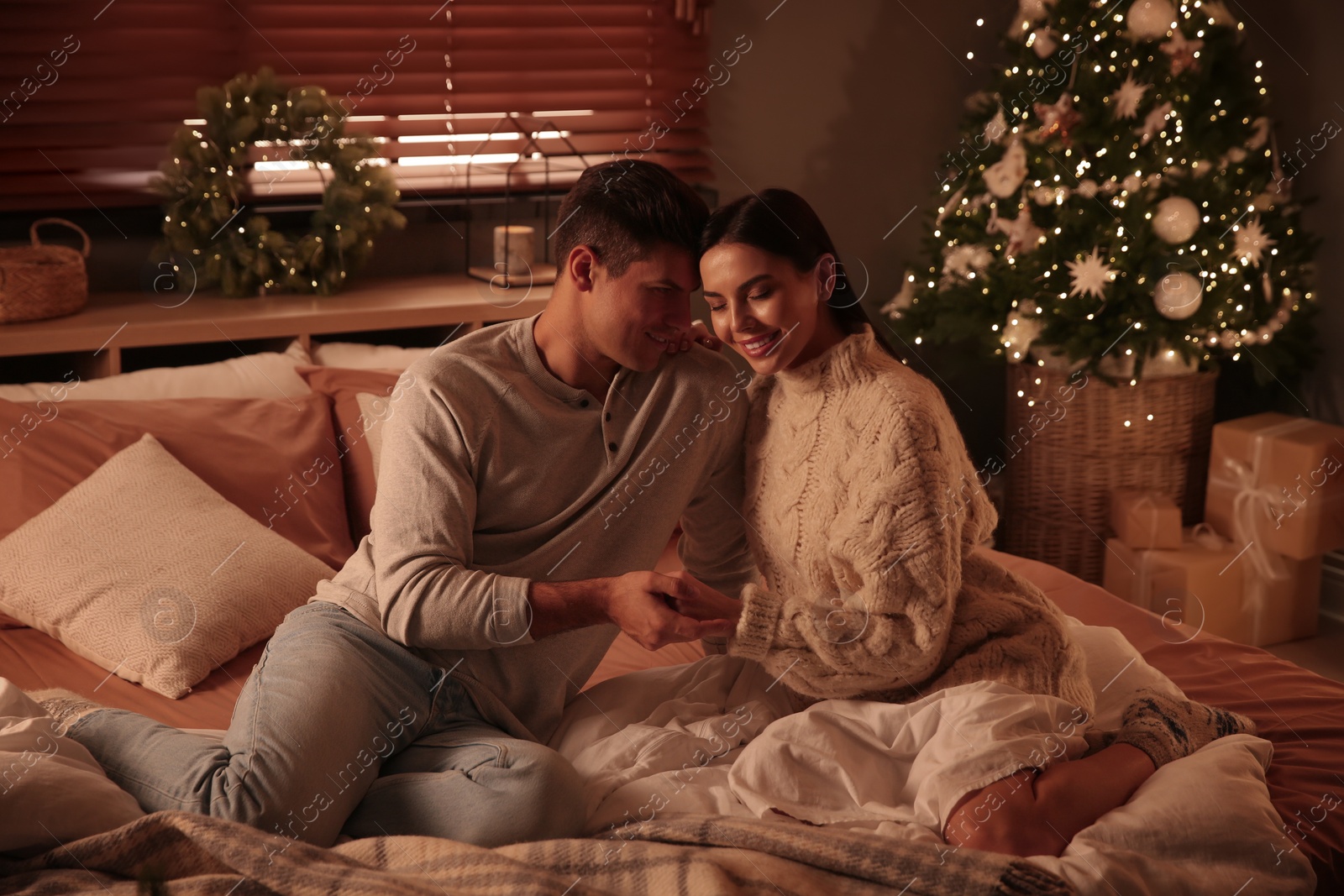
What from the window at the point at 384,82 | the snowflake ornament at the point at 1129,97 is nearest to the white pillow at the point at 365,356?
the window at the point at 384,82

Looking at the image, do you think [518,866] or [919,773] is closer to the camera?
[518,866]

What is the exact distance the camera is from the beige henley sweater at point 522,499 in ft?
5.15

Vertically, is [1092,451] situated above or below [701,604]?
below

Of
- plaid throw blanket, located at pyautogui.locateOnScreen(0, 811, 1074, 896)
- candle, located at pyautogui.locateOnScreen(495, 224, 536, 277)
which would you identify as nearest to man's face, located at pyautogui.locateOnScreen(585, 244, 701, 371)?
plaid throw blanket, located at pyautogui.locateOnScreen(0, 811, 1074, 896)

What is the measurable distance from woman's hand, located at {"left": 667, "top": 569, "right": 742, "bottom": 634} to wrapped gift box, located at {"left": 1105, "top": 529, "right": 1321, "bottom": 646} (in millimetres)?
1883

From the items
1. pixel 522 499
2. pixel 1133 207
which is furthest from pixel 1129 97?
pixel 522 499

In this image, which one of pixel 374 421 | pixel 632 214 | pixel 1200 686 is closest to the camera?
pixel 632 214

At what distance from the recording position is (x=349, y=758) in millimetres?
1494

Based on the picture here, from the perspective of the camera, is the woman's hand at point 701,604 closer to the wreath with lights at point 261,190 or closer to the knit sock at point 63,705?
the knit sock at point 63,705

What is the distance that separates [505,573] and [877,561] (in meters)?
0.53

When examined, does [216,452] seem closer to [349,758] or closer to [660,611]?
[349,758]

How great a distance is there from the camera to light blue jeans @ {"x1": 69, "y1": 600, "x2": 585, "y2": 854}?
142cm

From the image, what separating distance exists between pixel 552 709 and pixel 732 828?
455 mm

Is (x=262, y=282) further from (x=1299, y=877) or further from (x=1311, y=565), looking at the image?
(x=1311, y=565)
